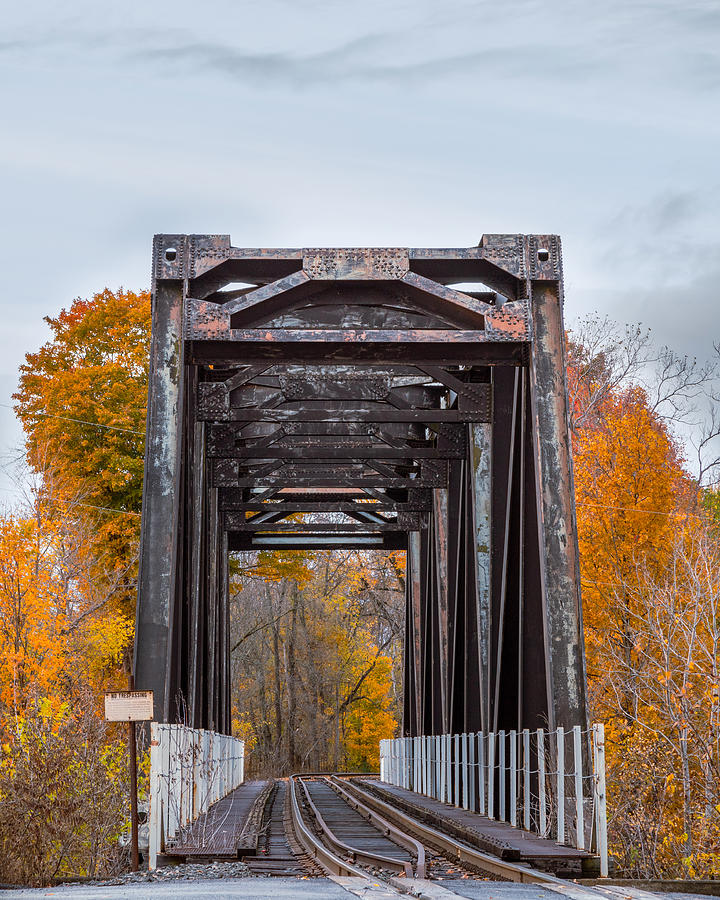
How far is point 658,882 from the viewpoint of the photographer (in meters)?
8.07

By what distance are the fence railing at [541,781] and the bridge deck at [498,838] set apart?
15 centimetres

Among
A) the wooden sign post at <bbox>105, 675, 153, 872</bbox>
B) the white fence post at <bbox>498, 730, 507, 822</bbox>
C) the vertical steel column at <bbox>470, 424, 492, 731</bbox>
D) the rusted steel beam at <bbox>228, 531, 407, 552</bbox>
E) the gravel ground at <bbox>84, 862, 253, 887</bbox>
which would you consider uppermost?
the rusted steel beam at <bbox>228, 531, 407, 552</bbox>

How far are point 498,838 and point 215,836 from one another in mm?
3220

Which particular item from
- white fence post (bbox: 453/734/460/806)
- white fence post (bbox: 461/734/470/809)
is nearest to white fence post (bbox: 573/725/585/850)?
white fence post (bbox: 461/734/470/809)

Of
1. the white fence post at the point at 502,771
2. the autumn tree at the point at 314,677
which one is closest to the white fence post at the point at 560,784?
the white fence post at the point at 502,771

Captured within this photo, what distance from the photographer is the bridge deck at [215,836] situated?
1016cm

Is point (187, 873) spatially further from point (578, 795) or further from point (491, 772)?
point (491, 772)

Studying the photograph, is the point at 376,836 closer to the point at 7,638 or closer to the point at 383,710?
the point at 7,638

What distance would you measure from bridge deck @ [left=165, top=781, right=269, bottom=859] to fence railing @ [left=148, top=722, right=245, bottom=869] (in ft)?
0.37

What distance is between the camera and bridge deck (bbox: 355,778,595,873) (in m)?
8.98

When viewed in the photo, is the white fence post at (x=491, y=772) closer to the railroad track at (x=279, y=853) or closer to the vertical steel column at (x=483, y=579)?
the vertical steel column at (x=483, y=579)

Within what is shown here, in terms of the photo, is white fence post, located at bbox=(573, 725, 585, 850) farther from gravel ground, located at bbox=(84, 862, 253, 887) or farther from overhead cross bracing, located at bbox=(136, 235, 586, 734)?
gravel ground, located at bbox=(84, 862, 253, 887)

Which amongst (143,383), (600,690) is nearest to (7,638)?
(143,383)

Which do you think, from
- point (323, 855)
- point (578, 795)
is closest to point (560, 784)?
point (578, 795)
